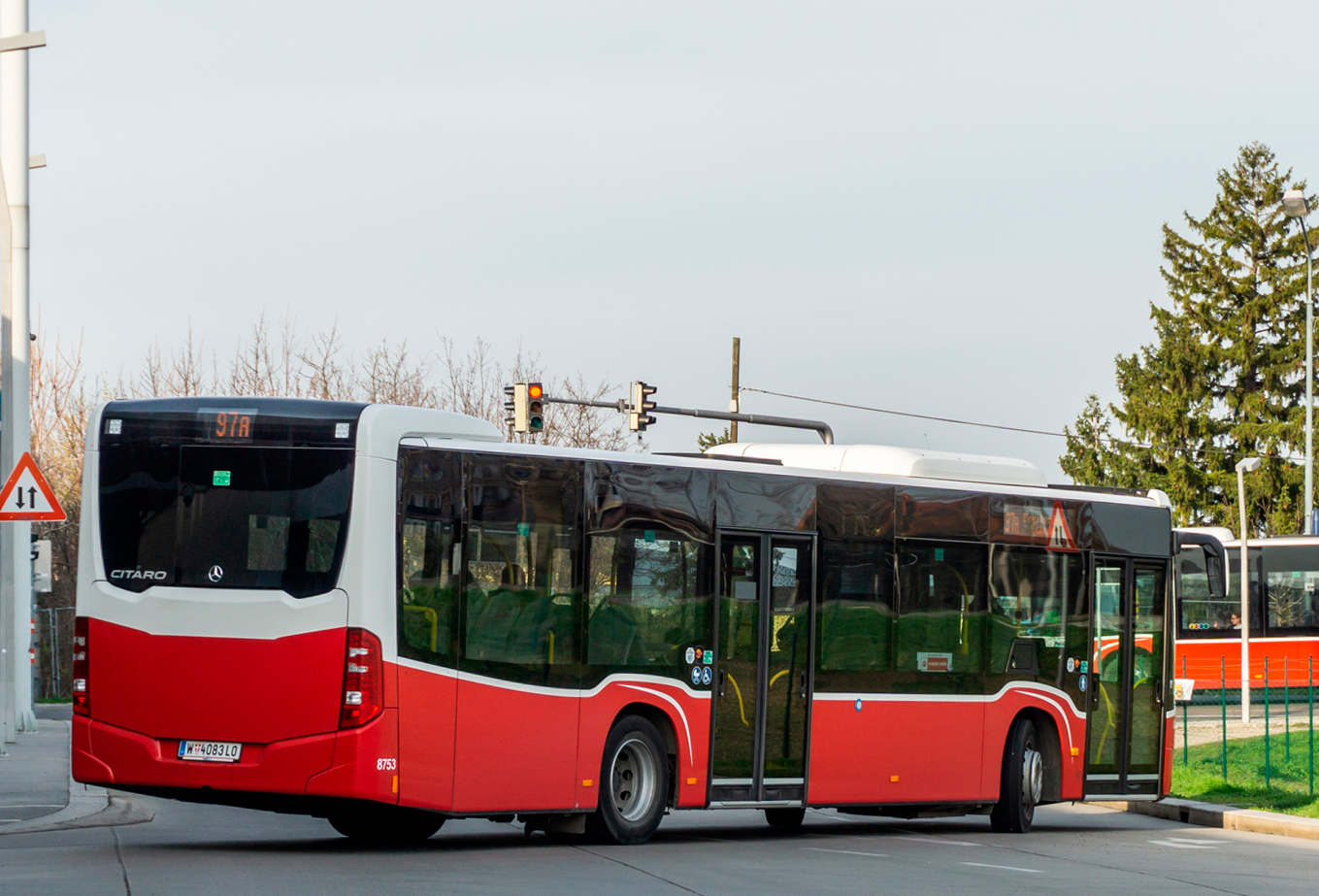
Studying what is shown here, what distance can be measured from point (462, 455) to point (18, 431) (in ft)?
41.3

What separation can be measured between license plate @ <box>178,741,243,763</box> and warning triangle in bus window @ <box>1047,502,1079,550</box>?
8597 mm

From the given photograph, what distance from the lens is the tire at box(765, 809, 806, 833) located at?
17.5 m

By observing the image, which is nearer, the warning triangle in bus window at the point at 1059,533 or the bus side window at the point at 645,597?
the bus side window at the point at 645,597

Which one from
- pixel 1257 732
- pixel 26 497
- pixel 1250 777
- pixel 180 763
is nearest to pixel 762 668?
pixel 180 763

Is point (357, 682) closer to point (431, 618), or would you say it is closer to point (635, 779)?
point (431, 618)

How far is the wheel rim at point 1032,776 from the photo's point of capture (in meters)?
17.7

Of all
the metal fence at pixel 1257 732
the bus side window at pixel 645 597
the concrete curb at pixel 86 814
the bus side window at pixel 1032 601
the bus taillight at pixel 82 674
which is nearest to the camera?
the bus taillight at pixel 82 674

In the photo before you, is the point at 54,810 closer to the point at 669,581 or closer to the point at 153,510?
the point at 153,510

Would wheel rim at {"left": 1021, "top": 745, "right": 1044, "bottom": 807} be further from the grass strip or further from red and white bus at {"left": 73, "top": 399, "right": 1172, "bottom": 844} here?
A: the grass strip

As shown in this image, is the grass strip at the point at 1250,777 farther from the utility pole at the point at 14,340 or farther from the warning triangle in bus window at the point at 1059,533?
the utility pole at the point at 14,340

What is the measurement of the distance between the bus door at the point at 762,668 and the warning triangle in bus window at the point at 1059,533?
327cm

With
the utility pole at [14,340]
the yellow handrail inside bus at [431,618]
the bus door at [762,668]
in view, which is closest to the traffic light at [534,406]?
the utility pole at [14,340]

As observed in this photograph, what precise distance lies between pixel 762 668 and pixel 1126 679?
5.10 meters

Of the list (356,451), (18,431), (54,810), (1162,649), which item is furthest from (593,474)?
(18,431)
